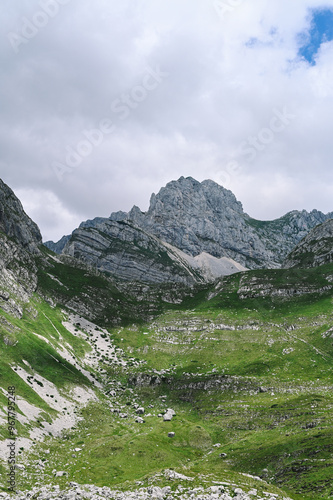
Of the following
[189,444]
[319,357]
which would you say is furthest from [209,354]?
[189,444]

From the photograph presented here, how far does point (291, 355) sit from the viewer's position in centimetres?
12306

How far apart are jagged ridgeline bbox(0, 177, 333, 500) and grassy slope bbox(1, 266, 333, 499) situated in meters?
0.45

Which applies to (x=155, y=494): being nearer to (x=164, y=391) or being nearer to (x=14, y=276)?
(x=164, y=391)

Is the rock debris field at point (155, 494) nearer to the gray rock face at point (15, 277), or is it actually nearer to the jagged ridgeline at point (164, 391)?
the jagged ridgeline at point (164, 391)

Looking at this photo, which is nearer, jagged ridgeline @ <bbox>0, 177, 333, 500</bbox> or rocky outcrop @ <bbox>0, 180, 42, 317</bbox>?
jagged ridgeline @ <bbox>0, 177, 333, 500</bbox>

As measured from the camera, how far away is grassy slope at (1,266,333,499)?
178 ft

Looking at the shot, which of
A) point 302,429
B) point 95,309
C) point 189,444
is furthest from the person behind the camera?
point 95,309

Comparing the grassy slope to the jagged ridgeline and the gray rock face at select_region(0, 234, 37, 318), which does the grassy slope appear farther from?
the gray rock face at select_region(0, 234, 37, 318)

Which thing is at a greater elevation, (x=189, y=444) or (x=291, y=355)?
(x=291, y=355)

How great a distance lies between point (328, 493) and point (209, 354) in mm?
99659

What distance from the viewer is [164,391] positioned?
119 m

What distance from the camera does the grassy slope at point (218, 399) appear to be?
2142 inches

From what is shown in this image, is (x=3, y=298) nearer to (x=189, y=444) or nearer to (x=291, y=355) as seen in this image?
(x=189, y=444)

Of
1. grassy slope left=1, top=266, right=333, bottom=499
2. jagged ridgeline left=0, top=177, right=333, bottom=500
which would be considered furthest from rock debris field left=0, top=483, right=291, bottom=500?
grassy slope left=1, top=266, right=333, bottom=499
